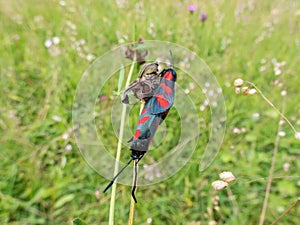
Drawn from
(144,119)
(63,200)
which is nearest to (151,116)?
(144,119)

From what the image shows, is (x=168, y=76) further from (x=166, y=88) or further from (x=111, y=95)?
(x=111, y=95)

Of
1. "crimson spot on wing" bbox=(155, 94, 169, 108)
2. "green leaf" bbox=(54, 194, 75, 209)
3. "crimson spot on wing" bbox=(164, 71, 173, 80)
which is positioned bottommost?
"green leaf" bbox=(54, 194, 75, 209)

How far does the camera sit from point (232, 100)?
4.55 ft

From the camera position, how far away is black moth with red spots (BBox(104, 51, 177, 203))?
348 millimetres

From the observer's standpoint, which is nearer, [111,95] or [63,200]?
[63,200]

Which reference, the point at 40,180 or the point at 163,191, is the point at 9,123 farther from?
the point at 163,191

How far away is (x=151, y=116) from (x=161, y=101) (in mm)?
30

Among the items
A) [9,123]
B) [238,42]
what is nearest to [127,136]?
[9,123]

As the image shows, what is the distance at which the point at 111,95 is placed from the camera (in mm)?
1288

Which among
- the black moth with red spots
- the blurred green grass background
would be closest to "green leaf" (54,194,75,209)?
the blurred green grass background

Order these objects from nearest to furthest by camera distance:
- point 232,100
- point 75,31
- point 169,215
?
point 169,215
point 232,100
point 75,31

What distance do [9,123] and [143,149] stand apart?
44.6 inches

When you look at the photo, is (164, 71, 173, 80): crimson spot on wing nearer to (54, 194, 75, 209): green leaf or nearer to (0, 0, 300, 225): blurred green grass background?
(0, 0, 300, 225): blurred green grass background

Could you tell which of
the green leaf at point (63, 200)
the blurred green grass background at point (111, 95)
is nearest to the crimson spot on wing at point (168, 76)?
the blurred green grass background at point (111, 95)
